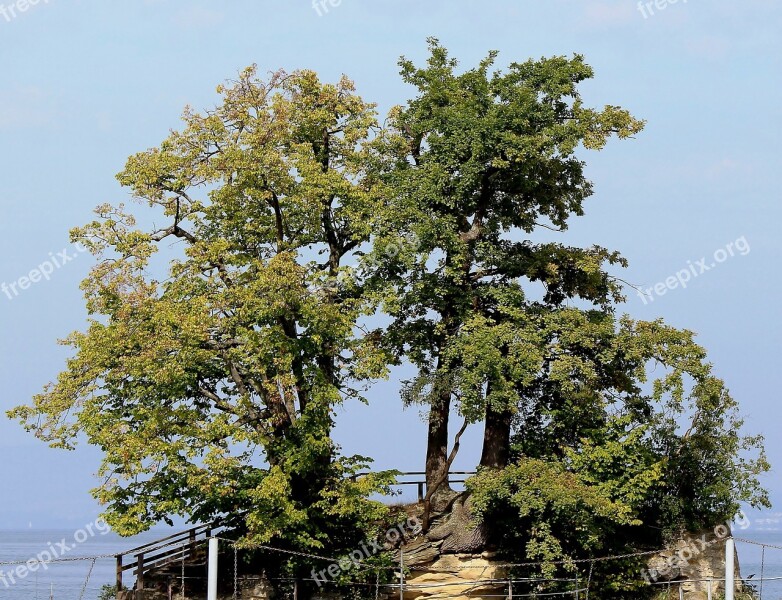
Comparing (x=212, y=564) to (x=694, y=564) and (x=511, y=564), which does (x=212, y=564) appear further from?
(x=694, y=564)

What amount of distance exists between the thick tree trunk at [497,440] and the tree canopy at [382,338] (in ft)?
0.23

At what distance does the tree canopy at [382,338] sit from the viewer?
99.6 ft

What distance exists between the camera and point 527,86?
33.3 meters

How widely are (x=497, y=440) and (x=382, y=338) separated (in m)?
4.53

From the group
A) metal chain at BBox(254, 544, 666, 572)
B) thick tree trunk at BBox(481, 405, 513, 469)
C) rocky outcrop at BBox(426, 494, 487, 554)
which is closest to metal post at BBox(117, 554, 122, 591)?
metal chain at BBox(254, 544, 666, 572)

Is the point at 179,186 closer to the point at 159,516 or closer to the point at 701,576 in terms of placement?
the point at 159,516

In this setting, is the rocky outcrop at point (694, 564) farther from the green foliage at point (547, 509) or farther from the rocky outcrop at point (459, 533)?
the rocky outcrop at point (459, 533)

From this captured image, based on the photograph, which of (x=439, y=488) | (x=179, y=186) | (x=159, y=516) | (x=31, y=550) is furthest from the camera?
(x=31, y=550)

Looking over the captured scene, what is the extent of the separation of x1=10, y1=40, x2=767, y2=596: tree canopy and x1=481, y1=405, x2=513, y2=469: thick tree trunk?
7 centimetres

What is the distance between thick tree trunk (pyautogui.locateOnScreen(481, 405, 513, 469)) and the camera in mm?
33438

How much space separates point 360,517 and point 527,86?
13316 millimetres

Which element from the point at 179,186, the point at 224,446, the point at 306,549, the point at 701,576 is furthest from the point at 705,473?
the point at 179,186

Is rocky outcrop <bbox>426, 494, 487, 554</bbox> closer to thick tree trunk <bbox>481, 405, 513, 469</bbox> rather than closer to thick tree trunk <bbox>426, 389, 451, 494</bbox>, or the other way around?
thick tree trunk <bbox>426, 389, 451, 494</bbox>

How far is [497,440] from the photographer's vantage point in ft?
110
